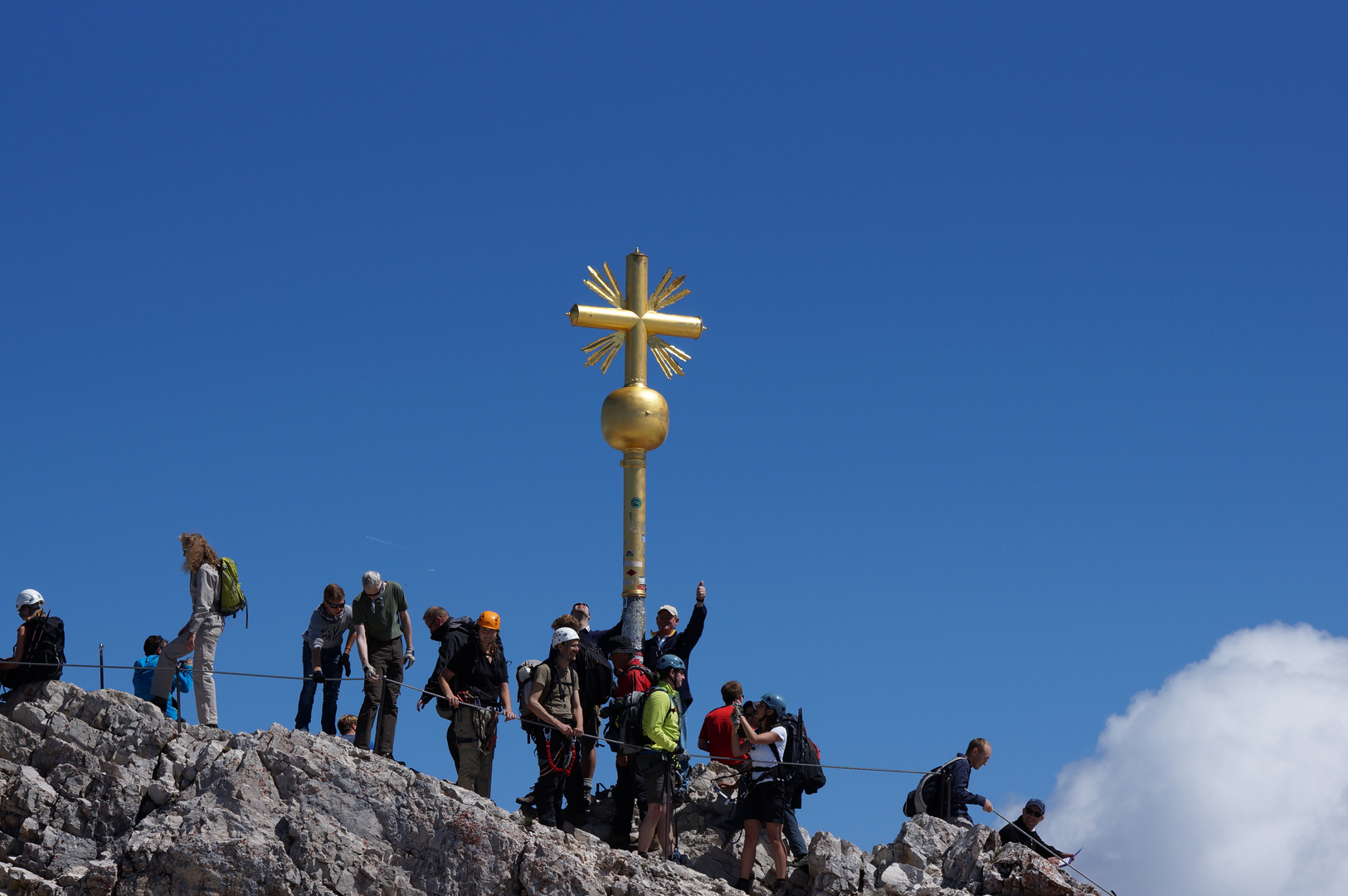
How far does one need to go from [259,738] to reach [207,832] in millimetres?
1107

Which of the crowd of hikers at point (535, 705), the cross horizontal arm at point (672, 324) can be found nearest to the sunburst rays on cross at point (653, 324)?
the cross horizontal arm at point (672, 324)

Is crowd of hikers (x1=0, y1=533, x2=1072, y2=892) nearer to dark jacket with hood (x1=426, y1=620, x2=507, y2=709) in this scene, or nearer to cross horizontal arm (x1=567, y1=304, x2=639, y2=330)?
dark jacket with hood (x1=426, y1=620, x2=507, y2=709)

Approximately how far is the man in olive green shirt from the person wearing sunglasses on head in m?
0.16

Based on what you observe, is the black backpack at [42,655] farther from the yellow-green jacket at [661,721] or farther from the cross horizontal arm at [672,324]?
the cross horizontal arm at [672,324]

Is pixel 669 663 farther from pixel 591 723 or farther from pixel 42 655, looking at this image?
pixel 42 655

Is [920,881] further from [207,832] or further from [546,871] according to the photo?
[207,832]

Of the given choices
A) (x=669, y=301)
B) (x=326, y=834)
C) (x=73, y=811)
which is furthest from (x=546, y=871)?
(x=669, y=301)

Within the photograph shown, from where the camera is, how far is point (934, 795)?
54.0ft

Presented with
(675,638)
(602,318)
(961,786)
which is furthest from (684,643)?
(602,318)

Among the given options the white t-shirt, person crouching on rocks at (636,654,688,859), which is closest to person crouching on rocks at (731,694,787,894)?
the white t-shirt

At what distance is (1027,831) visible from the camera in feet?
51.1

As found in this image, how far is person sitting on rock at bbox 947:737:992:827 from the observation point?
52.1ft

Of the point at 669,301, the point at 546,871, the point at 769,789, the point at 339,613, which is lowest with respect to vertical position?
the point at 546,871

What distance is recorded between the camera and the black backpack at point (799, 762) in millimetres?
14938
